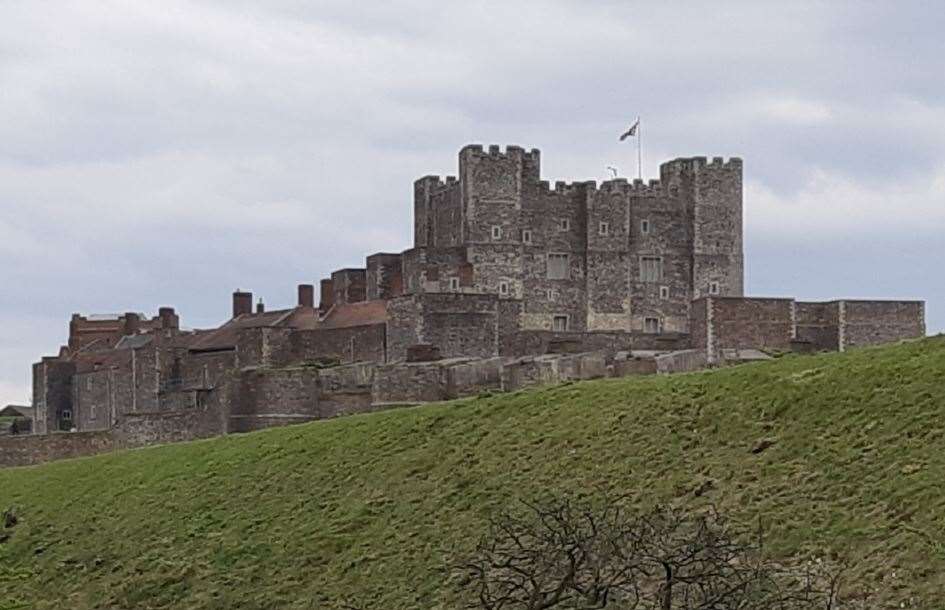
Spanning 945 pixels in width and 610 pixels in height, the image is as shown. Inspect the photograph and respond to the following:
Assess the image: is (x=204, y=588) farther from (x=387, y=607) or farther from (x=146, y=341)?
(x=146, y=341)

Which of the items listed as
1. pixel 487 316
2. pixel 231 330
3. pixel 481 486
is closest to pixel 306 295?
pixel 231 330

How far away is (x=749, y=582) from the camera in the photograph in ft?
66.5

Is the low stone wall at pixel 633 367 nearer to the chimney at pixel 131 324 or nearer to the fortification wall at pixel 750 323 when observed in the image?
the fortification wall at pixel 750 323

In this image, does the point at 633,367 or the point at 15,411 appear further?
the point at 15,411

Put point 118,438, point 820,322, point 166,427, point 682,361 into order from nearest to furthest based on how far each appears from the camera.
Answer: point 682,361 → point 118,438 → point 166,427 → point 820,322

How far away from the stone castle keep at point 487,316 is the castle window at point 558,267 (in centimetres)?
4

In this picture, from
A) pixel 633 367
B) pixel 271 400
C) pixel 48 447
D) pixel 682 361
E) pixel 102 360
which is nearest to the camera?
pixel 633 367

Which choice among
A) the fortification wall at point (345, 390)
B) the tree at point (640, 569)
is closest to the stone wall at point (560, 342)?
the fortification wall at point (345, 390)

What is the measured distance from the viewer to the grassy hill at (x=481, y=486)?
27969 mm

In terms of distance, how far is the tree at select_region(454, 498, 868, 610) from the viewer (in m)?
19.5

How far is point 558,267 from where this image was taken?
77938mm

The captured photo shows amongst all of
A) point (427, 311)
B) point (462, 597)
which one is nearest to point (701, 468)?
point (462, 597)

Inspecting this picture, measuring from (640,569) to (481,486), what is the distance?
1367cm

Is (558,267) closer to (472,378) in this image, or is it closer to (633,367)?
(472,378)
